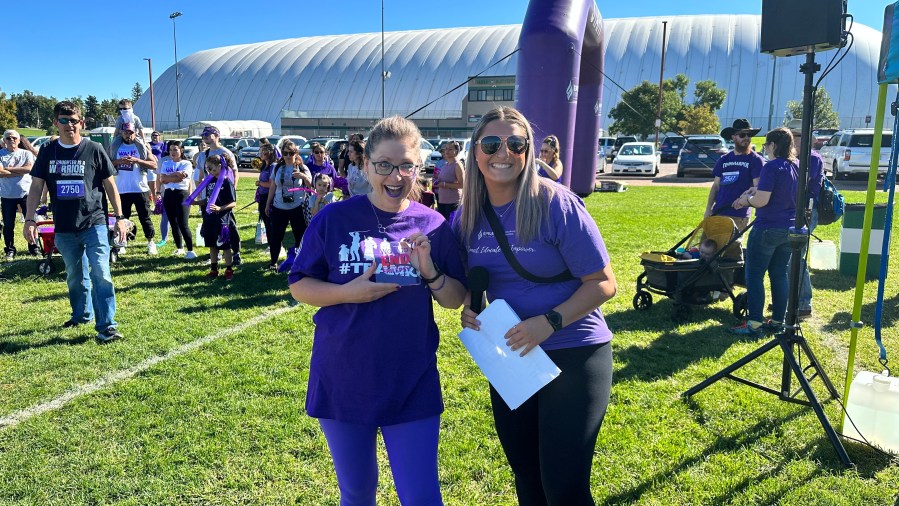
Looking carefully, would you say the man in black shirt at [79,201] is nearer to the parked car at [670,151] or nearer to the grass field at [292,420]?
the grass field at [292,420]

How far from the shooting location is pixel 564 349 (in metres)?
2.16

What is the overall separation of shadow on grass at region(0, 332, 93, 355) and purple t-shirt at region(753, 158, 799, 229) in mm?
6116

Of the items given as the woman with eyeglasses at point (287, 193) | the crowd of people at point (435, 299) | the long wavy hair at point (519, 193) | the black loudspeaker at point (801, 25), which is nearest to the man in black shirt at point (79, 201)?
the woman with eyeglasses at point (287, 193)

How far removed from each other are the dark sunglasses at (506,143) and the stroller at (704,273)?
13.9ft

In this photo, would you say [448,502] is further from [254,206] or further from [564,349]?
[254,206]

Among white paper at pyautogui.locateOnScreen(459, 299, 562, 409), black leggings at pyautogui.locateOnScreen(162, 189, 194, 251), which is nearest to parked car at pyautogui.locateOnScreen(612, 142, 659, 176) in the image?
black leggings at pyautogui.locateOnScreen(162, 189, 194, 251)

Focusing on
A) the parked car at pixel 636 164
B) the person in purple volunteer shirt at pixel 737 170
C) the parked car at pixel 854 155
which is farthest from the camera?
the parked car at pixel 636 164

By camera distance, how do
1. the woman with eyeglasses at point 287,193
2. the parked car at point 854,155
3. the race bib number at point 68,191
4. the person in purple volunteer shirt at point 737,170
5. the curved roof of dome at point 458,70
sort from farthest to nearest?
1. the curved roof of dome at point 458,70
2. the parked car at point 854,155
3. the woman with eyeglasses at point 287,193
4. the person in purple volunteer shirt at point 737,170
5. the race bib number at point 68,191

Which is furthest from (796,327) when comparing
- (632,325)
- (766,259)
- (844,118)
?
(844,118)

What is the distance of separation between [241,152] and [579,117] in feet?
74.1

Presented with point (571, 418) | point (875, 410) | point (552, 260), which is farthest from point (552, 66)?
point (571, 418)

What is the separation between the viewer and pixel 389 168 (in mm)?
2059

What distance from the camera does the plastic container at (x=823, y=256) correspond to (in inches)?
314

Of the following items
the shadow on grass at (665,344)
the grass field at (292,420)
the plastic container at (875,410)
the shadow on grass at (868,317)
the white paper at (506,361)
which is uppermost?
the white paper at (506,361)
